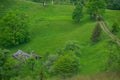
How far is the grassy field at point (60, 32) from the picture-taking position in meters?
68.4

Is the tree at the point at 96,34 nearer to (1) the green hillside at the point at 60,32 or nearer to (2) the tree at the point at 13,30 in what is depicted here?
(1) the green hillside at the point at 60,32

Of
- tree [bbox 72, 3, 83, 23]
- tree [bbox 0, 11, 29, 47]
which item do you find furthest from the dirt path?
tree [bbox 0, 11, 29, 47]

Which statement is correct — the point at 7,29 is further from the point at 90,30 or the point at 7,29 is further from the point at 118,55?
the point at 118,55

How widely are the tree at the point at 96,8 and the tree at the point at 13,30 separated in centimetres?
1828

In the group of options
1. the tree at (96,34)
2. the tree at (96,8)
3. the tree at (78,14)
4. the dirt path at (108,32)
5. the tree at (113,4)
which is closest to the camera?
the dirt path at (108,32)

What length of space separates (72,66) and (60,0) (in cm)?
5967

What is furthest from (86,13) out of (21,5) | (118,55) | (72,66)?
(118,55)

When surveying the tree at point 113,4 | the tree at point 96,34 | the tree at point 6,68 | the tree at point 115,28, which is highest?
the tree at point 113,4

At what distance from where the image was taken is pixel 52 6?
346ft

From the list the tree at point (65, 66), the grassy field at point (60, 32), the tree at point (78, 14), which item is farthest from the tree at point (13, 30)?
the tree at point (65, 66)

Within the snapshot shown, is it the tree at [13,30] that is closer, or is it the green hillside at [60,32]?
the green hillside at [60,32]

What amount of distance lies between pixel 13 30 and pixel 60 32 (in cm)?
1247

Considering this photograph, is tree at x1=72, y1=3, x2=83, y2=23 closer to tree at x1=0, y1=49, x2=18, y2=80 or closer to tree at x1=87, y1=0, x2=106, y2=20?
tree at x1=87, y1=0, x2=106, y2=20

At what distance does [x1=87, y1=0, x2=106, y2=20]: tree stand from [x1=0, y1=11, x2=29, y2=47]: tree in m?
18.3
